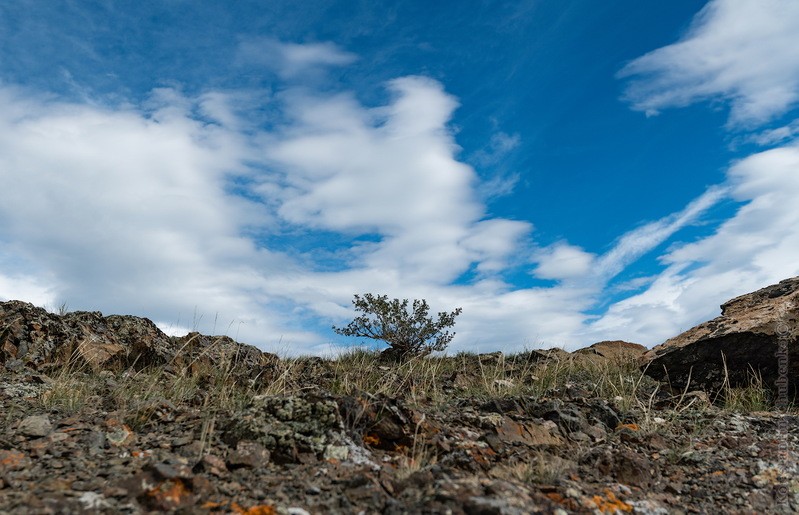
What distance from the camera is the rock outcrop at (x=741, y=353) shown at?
27.9 ft

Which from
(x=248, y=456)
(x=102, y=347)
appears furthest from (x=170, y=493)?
(x=102, y=347)

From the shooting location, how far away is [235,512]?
3.45 m

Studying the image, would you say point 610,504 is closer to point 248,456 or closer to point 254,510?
point 254,510

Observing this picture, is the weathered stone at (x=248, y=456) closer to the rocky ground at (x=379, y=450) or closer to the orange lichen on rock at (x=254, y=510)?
the rocky ground at (x=379, y=450)

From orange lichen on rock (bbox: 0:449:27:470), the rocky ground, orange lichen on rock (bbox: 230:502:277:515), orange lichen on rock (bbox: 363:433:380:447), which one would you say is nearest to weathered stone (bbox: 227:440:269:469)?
the rocky ground

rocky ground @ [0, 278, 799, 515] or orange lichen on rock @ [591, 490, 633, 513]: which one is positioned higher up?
rocky ground @ [0, 278, 799, 515]

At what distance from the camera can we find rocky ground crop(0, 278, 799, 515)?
3682mm

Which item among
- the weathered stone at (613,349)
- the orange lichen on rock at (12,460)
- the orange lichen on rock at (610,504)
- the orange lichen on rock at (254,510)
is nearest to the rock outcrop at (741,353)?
the weathered stone at (613,349)

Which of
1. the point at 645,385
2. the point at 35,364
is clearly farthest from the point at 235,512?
the point at 645,385

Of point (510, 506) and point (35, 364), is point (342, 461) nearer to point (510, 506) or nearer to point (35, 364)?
point (510, 506)

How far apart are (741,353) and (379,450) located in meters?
6.65

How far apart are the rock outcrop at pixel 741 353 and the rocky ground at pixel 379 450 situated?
0.77 m

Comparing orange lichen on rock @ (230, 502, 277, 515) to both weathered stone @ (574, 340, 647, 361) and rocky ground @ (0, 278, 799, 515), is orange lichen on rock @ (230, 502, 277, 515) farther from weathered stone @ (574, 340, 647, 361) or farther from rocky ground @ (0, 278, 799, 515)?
weathered stone @ (574, 340, 647, 361)

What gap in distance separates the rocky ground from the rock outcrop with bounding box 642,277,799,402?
2.53 feet
